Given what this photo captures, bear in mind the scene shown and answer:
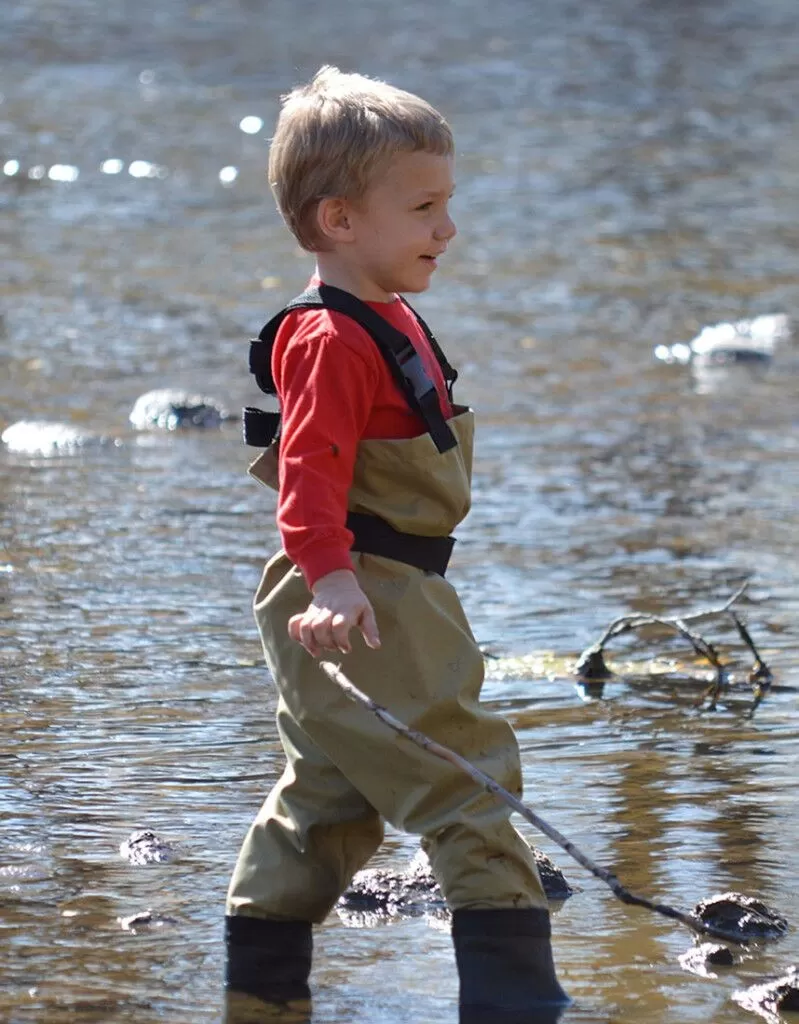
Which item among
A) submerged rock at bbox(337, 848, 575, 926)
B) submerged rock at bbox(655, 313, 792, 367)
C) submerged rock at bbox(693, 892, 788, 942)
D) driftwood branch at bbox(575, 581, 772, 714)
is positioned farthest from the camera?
submerged rock at bbox(655, 313, 792, 367)

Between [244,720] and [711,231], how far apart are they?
29.6 feet

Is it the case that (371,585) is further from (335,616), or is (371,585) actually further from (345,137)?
(345,137)

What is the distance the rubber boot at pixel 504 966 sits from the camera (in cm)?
297

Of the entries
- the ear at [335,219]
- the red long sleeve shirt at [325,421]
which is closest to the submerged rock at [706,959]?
the red long sleeve shirt at [325,421]

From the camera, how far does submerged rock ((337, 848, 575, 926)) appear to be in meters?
3.41

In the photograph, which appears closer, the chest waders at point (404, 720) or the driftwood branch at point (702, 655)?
the chest waders at point (404, 720)

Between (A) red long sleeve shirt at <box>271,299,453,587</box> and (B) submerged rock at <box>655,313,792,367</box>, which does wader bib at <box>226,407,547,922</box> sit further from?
(B) submerged rock at <box>655,313,792,367</box>

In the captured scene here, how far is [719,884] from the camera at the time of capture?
3504 mm

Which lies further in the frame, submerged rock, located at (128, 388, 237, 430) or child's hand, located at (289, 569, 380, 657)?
submerged rock, located at (128, 388, 237, 430)

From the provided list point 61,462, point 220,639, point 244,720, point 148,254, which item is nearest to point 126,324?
point 148,254

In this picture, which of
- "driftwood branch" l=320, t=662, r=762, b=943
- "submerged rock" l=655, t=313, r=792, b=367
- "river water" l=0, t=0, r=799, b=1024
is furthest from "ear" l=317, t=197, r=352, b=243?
"submerged rock" l=655, t=313, r=792, b=367

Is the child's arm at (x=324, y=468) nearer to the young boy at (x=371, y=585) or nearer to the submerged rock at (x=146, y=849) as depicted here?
the young boy at (x=371, y=585)

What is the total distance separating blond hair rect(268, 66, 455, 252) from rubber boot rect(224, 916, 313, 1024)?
1.05m

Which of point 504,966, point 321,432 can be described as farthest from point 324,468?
point 504,966
